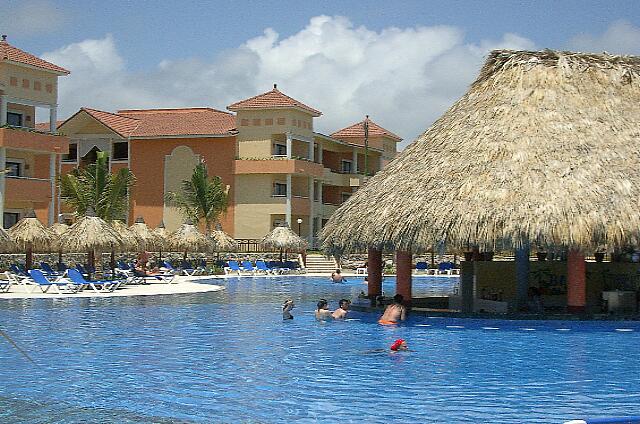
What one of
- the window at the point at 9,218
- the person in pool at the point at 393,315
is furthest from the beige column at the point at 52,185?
the person in pool at the point at 393,315

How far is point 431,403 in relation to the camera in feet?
31.4

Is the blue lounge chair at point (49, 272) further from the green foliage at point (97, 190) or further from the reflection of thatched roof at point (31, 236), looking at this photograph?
the green foliage at point (97, 190)

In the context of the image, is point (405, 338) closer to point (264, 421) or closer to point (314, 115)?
point (264, 421)

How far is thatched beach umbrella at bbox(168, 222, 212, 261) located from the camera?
37375 mm

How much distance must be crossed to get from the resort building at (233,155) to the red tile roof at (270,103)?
6 cm

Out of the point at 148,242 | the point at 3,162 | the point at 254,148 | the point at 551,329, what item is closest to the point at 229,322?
the point at 551,329

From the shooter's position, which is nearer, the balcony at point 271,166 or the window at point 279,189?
the balcony at point 271,166

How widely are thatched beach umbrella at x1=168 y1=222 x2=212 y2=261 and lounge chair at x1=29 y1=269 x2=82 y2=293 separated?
1185cm

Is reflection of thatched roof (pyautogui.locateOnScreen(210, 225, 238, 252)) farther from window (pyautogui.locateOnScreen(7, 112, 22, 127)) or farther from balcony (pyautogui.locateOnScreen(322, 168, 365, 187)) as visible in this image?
balcony (pyautogui.locateOnScreen(322, 168, 365, 187))

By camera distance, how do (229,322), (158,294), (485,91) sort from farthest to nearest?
(158,294) < (485,91) < (229,322)

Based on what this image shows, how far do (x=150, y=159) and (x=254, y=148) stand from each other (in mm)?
6399

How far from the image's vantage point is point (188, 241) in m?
37.5

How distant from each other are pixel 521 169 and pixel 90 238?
14.7 metres

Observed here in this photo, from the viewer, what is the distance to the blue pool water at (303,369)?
920 centimetres
